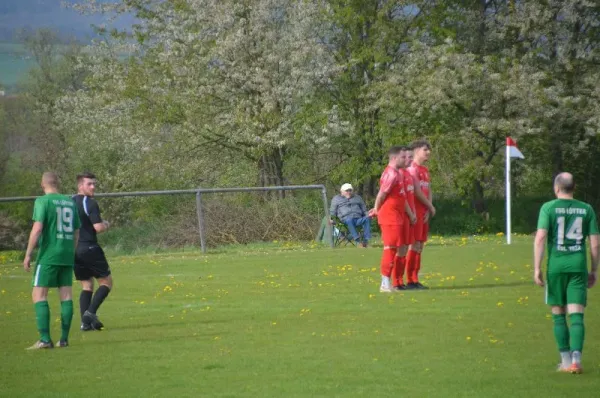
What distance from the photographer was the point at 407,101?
151 feet

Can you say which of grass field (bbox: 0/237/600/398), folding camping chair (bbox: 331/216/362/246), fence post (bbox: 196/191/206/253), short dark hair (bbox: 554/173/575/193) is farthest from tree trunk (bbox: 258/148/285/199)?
short dark hair (bbox: 554/173/575/193)

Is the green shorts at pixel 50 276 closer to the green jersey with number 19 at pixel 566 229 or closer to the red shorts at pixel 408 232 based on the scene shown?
the green jersey with number 19 at pixel 566 229

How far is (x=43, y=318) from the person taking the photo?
1195 centimetres

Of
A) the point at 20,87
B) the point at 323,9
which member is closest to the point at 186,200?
the point at 323,9

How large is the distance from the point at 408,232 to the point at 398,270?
61 centimetres

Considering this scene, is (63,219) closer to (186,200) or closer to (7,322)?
(7,322)

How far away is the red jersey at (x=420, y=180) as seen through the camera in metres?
17.1

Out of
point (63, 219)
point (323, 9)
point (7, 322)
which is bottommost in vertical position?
point (7, 322)

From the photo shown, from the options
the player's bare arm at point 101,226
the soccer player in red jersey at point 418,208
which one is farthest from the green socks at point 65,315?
the soccer player in red jersey at point 418,208

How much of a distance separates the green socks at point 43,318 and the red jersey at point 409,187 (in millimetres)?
6330

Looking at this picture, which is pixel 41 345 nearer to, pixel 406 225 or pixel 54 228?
pixel 54 228

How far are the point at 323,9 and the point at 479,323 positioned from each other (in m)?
33.7

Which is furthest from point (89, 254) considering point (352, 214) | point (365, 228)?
point (365, 228)

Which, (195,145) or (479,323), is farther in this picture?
(195,145)
